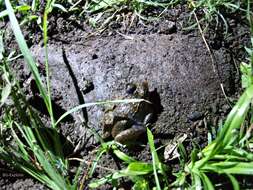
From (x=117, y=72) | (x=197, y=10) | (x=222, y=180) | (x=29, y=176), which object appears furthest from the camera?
(x=197, y=10)

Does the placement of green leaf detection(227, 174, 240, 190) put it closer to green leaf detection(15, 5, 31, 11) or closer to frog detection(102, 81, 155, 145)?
frog detection(102, 81, 155, 145)

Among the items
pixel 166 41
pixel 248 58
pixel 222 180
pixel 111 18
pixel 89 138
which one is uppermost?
pixel 111 18

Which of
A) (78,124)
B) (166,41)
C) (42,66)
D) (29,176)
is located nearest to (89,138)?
(78,124)

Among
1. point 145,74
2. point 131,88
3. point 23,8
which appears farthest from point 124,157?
point 23,8

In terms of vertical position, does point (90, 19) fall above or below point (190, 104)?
above

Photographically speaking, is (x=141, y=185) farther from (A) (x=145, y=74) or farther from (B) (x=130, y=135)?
(A) (x=145, y=74)

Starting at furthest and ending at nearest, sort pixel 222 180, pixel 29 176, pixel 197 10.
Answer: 1. pixel 197 10
2. pixel 29 176
3. pixel 222 180

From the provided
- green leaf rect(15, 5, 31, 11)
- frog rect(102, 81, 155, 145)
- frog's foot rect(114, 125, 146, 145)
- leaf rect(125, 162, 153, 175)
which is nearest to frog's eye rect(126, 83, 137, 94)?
frog rect(102, 81, 155, 145)

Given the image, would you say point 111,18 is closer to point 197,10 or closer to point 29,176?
point 197,10
